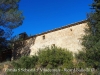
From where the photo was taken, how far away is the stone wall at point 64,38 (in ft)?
60.9

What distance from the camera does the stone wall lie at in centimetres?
1856

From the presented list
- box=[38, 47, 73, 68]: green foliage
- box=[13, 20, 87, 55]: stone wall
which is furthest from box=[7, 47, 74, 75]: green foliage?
box=[13, 20, 87, 55]: stone wall

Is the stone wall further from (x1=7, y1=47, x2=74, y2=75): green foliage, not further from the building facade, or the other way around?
(x1=7, y1=47, x2=74, y2=75): green foliage

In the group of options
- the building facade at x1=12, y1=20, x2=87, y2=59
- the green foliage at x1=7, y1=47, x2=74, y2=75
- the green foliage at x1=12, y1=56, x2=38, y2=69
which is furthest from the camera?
the building facade at x1=12, y1=20, x2=87, y2=59

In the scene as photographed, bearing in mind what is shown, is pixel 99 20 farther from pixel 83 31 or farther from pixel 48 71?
pixel 48 71

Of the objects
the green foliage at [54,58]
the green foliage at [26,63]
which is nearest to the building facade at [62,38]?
the green foliage at [54,58]

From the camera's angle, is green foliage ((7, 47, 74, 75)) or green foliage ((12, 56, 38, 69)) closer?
green foliage ((7, 47, 74, 75))

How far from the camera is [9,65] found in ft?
59.9

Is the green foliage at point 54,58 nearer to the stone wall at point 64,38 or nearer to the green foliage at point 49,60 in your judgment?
the green foliage at point 49,60

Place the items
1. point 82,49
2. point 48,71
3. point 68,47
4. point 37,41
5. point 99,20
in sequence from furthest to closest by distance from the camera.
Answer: point 37,41 < point 68,47 < point 82,49 < point 99,20 < point 48,71

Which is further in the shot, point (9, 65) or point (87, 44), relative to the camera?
point (9, 65)

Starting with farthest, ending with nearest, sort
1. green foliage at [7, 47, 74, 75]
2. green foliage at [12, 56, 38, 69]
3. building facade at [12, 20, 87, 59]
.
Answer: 1. building facade at [12, 20, 87, 59]
2. green foliage at [12, 56, 38, 69]
3. green foliage at [7, 47, 74, 75]

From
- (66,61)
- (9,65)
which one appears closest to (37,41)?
(9,65)

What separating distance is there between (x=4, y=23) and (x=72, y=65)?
33.7 ft
